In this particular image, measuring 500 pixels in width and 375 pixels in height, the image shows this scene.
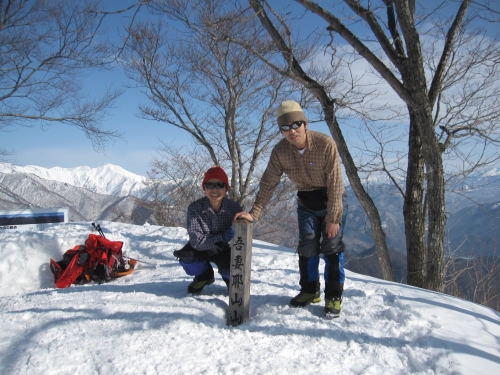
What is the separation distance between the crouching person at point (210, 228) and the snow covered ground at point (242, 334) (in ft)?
1.01

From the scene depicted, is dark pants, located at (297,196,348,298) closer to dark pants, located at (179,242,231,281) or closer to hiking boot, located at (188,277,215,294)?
dark pants, located at (179,242,231,281)

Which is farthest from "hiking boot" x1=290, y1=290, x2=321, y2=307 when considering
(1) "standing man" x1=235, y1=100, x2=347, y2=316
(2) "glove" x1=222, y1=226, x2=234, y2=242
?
(2) "glove" x1=222, y1=226, x2=234, y2=242

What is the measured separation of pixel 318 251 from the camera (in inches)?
111

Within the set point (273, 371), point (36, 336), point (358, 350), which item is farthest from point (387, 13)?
point (36, 336)

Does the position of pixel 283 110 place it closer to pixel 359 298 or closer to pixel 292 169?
pixel 292 169

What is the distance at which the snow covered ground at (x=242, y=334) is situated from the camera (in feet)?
6.28

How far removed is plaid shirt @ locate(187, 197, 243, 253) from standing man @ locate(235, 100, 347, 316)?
1.33ft

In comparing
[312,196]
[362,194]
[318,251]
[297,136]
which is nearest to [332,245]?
[318,251]

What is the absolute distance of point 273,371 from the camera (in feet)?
6.21

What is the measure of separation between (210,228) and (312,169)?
1131 millimetres

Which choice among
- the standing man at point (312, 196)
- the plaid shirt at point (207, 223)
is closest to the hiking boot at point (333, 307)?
the standing man at point (312, 196)

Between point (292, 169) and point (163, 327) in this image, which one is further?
point (292, 169)

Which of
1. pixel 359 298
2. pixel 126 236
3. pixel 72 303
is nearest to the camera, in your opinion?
pixel 72 303

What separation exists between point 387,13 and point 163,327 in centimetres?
551
